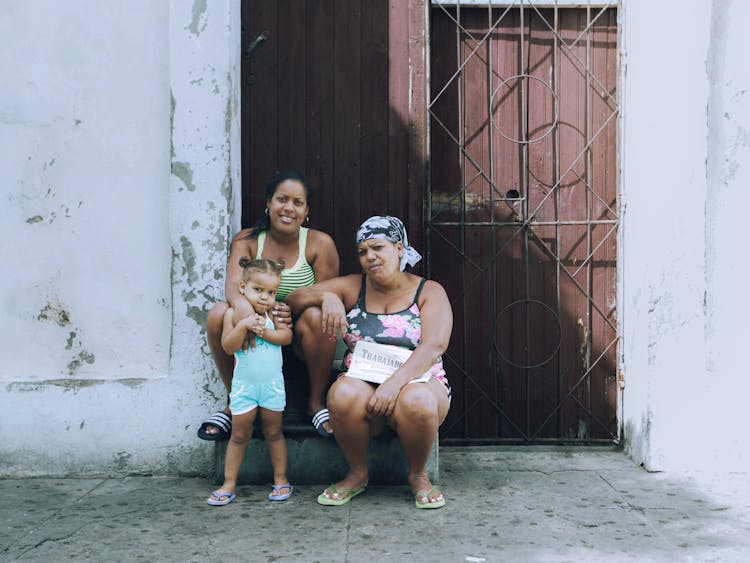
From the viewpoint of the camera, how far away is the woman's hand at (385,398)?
11.8ft

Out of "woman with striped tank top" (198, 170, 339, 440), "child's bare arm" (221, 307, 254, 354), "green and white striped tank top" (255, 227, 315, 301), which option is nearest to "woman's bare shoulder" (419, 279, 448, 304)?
"woman with striped tank top" (198, 170, 339, 440)

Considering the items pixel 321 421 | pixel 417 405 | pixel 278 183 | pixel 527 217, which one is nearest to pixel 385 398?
pixel 417 405

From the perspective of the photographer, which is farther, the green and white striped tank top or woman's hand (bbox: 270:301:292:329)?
the green and white striped tank top

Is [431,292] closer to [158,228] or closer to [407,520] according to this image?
[407,520]

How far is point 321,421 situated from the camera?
153 inches

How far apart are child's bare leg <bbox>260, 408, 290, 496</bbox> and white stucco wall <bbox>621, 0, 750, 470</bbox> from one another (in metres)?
1.98

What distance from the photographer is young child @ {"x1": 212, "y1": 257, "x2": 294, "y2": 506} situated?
12.1ft

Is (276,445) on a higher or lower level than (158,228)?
lower

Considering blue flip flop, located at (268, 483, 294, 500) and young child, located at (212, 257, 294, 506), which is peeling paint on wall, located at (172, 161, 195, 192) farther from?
blue flip flop, located at (268, 483, 294, 500)

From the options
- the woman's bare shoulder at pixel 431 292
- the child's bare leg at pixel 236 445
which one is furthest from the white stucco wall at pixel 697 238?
the child's bare leg at pixel 236 445

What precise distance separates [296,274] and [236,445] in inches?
36.1

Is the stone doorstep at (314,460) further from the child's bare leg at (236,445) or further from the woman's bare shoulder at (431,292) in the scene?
the woman's bare shoulder at (431,292)

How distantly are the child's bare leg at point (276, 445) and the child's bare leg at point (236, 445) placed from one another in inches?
2.8

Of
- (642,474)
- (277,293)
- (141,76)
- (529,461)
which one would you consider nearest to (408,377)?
(277,293)
